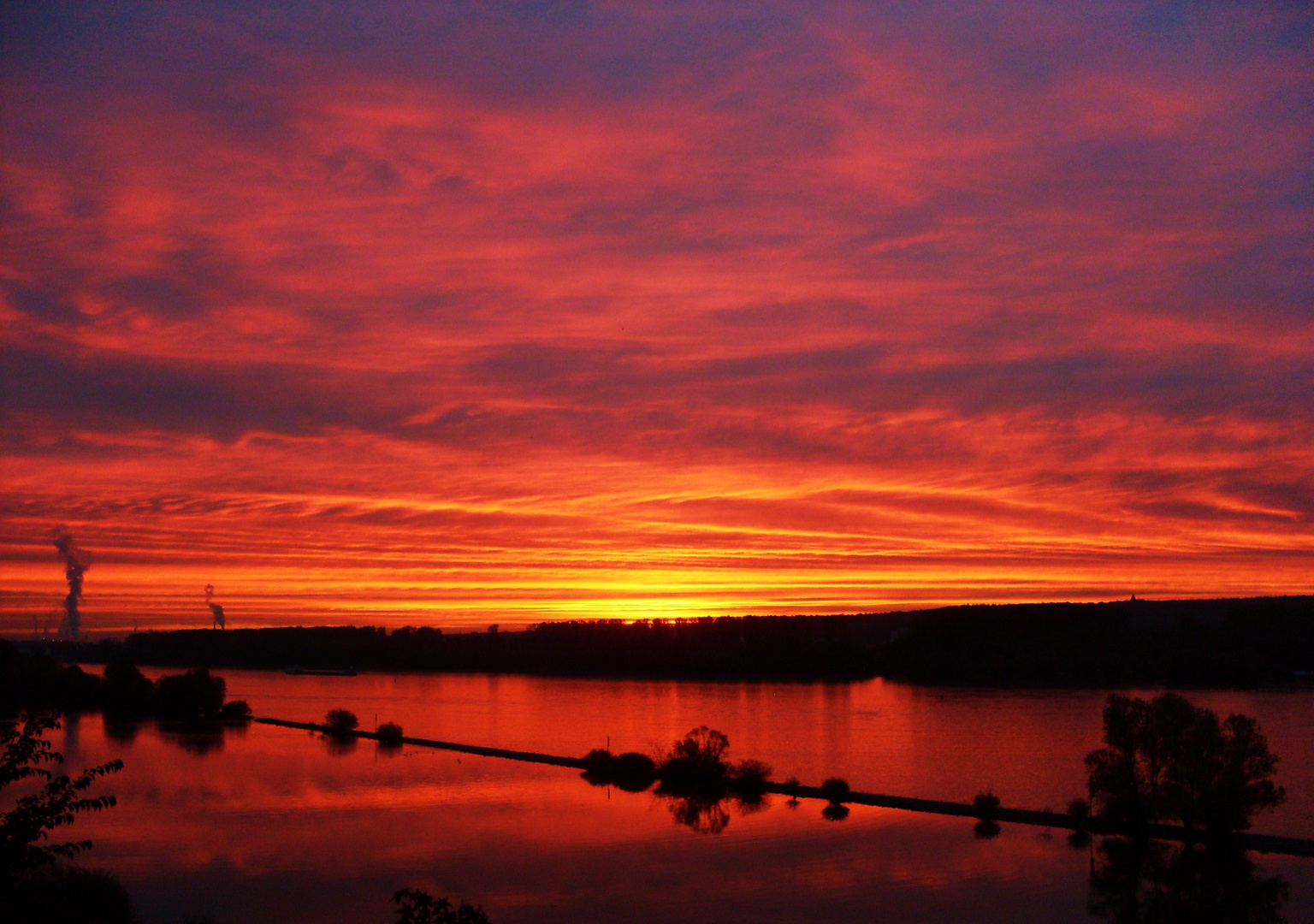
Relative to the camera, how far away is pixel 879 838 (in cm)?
2775

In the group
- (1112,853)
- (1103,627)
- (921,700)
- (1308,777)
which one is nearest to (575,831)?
(1112,853)

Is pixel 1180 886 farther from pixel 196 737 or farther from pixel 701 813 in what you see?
pixel 196 737

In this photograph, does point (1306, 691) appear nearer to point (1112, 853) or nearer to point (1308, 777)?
point (1308, 777)

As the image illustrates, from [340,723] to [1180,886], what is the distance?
4352 centimetres

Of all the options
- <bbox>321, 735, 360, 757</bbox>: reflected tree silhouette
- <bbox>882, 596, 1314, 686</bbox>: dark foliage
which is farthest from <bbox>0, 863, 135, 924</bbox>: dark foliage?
<bbox>882, 596, 1314, 686</bbox>: dark foliage

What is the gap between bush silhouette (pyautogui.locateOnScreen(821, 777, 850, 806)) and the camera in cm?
3269

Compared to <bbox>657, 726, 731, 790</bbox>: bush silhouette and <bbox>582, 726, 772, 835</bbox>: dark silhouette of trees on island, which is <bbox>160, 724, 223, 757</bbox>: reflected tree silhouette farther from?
<bbox>657, 726, 731, 790</bbox>: bush silhouette

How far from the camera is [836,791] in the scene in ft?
108

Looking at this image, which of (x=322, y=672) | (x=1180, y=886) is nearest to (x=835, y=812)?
(x=1180, y=886)

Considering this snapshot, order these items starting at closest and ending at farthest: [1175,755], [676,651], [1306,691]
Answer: [1175,755] < [1306,691] < [676,651]

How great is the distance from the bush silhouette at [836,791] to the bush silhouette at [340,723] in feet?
101

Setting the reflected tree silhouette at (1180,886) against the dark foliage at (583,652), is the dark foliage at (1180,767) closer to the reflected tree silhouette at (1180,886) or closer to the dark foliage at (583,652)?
the reflected tree silhouette at (1180,886)

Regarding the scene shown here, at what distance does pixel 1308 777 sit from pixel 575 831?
25425mm

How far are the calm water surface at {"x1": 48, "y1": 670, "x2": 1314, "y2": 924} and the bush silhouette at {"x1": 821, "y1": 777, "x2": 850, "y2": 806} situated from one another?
1.86 ft
